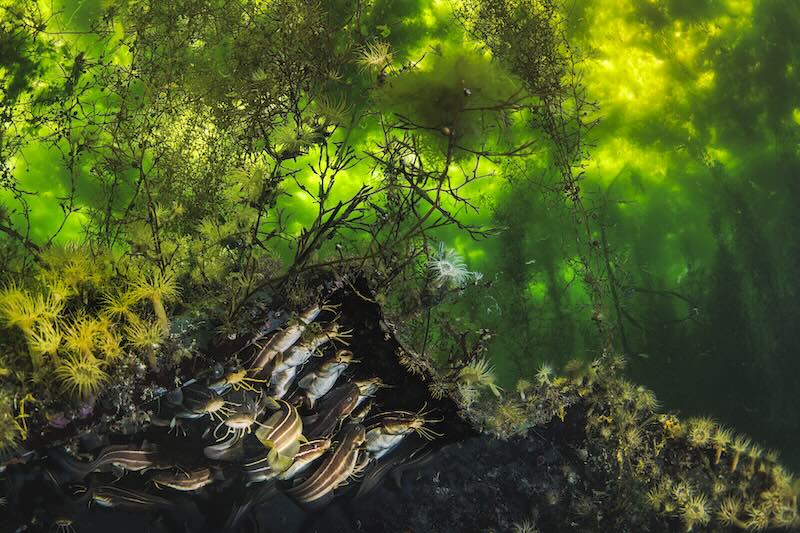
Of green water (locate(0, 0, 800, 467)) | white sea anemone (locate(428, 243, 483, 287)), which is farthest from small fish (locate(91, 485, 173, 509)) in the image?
green water (locate(0, 0, 800, 467))

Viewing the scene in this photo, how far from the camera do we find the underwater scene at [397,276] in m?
2.46

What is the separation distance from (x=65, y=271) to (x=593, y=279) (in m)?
3.61

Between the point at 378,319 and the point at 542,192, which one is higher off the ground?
the point at 542,192

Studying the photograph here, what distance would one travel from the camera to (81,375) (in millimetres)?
2242

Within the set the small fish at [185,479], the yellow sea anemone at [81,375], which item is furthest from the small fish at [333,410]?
the yellow sea anemone at [81,375]

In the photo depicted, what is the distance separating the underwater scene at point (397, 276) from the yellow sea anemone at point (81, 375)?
15 mm

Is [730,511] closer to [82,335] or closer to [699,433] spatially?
[699,433]

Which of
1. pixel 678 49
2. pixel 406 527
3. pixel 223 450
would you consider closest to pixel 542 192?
pixel 678 49

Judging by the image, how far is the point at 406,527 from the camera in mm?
2717

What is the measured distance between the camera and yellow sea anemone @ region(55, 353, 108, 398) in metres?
2.25

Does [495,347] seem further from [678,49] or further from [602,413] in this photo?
[678,49]

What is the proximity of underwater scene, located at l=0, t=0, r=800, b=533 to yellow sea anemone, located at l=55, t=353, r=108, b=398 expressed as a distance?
15 millimetres

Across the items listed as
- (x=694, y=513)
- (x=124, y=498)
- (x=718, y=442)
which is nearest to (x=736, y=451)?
(x=718, y=442)

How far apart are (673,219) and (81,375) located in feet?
16.5
